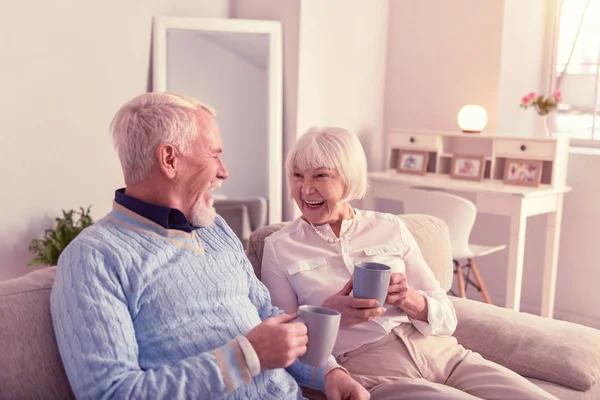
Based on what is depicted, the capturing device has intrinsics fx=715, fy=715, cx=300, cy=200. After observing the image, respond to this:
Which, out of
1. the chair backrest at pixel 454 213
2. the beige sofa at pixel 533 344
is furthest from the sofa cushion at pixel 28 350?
the chair backrest at pixel 454 213

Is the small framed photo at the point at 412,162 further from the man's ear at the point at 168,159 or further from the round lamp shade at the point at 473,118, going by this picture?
the man's ear at the point at 168,159

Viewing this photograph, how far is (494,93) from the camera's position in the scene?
3984 mm

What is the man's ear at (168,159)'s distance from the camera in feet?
4.85

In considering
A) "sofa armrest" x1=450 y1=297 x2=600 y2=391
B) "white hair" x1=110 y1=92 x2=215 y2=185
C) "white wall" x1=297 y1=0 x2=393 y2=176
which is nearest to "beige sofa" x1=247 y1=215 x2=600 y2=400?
"sofa armrest" x1=450 y1=297 x2=600 y2=391

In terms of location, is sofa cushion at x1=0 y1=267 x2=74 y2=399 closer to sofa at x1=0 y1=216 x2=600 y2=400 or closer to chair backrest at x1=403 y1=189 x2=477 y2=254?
sofa at x1=0 y1=216 x2=600 y2=400

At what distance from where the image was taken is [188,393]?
4.17ft

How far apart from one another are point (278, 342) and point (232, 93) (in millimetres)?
2758

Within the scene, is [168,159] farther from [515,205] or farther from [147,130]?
[515,205]

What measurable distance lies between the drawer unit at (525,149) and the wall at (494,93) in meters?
0.32

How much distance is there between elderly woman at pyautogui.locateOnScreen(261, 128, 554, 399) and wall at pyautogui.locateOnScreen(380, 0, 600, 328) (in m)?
2.18

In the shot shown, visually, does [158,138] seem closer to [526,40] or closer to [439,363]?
[439,363]

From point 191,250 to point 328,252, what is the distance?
1.54 feet

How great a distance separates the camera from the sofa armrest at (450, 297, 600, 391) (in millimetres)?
1888

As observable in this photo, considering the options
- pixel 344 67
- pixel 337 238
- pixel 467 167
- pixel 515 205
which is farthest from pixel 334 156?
pixel 344 67
